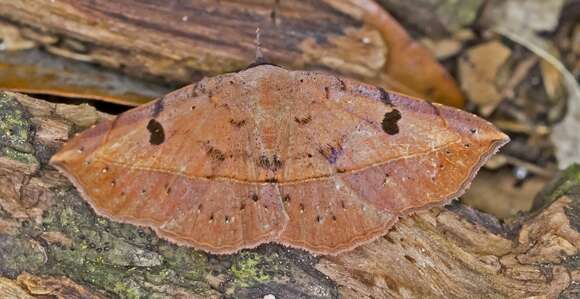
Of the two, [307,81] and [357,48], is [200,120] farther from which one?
[357,48]

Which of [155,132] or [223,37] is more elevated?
[223,37]

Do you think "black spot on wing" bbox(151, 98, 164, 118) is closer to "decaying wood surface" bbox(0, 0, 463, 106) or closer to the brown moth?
the brown moth

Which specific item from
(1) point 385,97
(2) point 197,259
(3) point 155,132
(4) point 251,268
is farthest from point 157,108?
(1) point 385,97

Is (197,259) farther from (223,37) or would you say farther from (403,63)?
(403,63)

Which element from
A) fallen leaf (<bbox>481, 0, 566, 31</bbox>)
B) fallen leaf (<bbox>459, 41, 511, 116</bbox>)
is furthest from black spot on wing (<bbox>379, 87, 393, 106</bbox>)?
fallen leaf (<bbox>481, 0, 566, 31</bbox>)

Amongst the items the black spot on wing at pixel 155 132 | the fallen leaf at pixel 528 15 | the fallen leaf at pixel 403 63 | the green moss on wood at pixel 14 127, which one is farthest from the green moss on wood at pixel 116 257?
the fallen leaf at pixel 528 15
